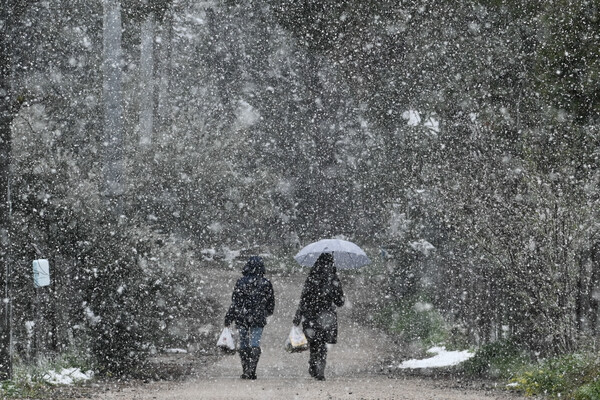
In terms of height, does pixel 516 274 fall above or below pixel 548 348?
above

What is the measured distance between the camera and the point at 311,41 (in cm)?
2311

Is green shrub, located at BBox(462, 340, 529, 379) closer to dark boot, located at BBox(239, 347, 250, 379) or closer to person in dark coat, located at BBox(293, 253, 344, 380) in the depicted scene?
person in dark coat, located at BBox(293, 253, 344, 380)

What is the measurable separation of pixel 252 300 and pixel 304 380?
1250 mm

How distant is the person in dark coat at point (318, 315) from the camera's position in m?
11.1

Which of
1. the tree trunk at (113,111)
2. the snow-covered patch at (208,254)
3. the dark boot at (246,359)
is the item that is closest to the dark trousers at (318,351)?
the dark boot at (246,359)

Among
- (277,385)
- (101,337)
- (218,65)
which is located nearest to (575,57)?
(277,385)

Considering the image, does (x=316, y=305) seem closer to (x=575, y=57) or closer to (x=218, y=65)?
(x=575, y=57)

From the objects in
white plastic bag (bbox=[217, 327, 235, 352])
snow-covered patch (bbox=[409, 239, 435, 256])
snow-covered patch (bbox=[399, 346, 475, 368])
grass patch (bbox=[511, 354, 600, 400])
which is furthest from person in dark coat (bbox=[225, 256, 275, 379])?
snow-covered patch (bbox=[409, 239, 435, 256])

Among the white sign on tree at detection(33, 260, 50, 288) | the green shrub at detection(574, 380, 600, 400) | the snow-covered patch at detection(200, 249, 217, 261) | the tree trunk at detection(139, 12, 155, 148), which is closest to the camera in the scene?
the green shrub at detection(574, 380, 600, 400)

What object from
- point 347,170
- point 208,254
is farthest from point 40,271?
point 347,170

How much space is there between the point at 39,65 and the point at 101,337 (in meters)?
14.3

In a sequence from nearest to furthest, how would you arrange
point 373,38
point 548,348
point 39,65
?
point 548,348 → point 373,38 → point 39,65

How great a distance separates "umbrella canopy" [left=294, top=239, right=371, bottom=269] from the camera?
12344 mm

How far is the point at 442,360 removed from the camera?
Result: 43.9ft
